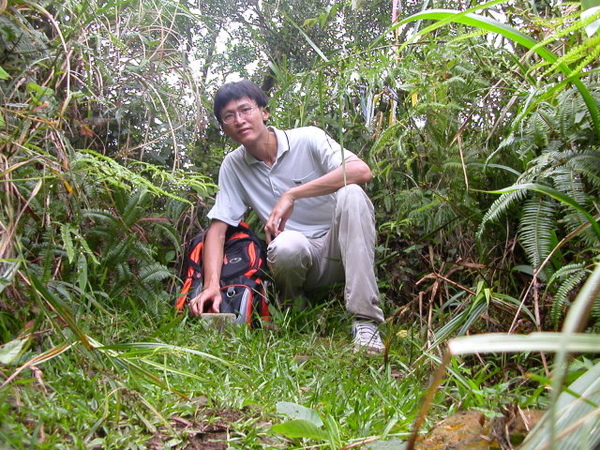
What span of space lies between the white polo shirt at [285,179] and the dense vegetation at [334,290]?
0.28 metres

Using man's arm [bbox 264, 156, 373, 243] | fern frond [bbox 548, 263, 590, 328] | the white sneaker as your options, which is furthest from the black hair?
fern frond [bbox 548, 263, 590, 328]

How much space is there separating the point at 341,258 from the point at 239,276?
1.78ft

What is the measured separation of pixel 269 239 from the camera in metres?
3.32

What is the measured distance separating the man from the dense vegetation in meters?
0.19

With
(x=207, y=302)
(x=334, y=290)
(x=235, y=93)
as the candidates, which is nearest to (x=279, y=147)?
(x=235, y=93)

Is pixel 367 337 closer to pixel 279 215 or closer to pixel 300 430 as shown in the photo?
pixel 279 215

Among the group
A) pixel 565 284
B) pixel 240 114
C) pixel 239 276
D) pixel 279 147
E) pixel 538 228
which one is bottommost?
pixel 239 276

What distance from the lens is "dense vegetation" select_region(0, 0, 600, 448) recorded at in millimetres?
1422

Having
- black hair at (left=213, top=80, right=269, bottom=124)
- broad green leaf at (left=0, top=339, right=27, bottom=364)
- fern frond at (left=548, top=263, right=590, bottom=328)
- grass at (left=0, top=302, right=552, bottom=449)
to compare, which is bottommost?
grass at (left=0, top=302, right=552, bottom=449)

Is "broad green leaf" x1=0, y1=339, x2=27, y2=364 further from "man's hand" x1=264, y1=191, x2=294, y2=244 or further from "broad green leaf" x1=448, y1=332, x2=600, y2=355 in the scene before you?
"man's hand" x1=264, y1=191, x2=294, y2=244

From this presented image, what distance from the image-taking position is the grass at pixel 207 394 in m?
1.35

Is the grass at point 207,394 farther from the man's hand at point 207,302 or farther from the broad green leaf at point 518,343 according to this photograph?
the broad green leaf at point 518,343

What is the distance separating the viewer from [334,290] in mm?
3539

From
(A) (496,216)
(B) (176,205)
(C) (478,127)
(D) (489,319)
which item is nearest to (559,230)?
(A) (496,216)
